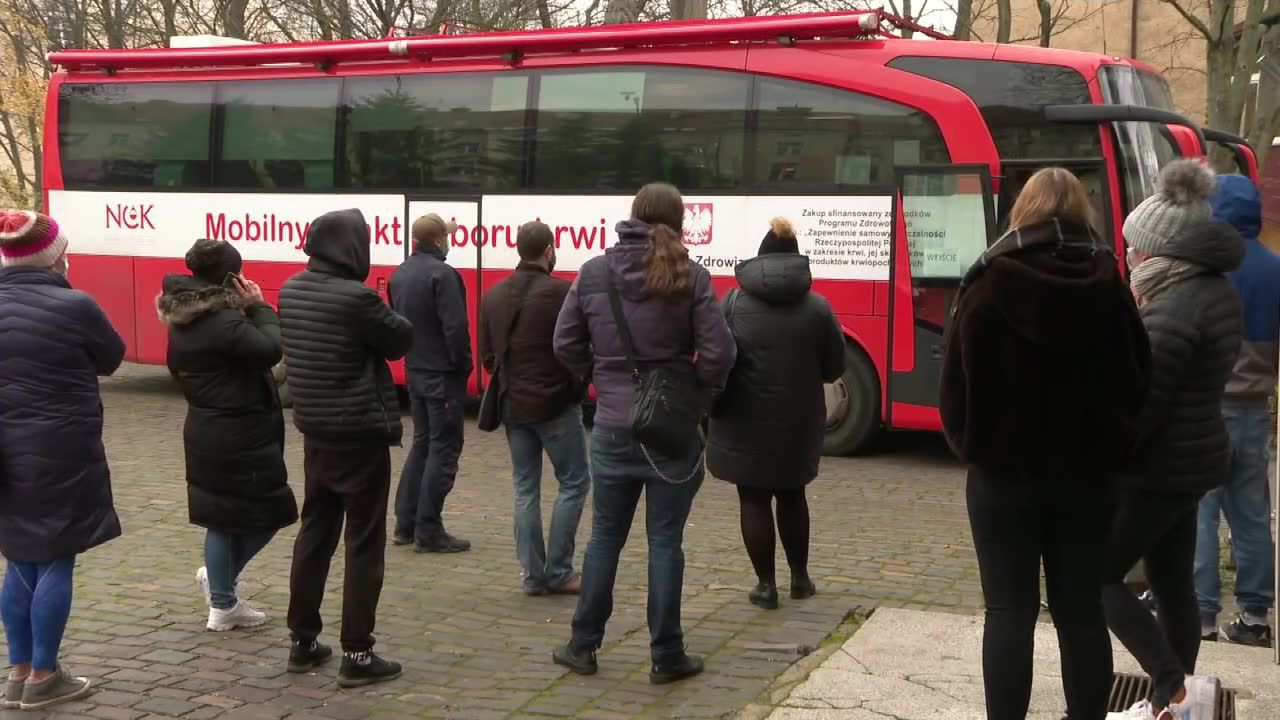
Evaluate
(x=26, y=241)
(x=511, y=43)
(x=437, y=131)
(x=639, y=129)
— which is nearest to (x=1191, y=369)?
(x=26, y=241)

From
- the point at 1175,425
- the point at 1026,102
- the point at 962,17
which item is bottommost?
the point at 1175,425

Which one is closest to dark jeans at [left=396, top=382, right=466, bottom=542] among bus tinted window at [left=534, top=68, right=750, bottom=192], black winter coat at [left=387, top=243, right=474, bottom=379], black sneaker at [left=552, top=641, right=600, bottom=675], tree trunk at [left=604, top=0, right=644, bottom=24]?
black winter coat at [left=387, top=243, right=474, bottom=379]

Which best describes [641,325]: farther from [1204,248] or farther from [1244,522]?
[1244,522]

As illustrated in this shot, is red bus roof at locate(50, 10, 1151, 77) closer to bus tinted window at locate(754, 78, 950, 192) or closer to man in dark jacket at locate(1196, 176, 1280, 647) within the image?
bus tinted window at locate(754, 78, 950, 192)

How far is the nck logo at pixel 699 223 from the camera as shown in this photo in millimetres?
12555

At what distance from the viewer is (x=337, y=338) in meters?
5.58

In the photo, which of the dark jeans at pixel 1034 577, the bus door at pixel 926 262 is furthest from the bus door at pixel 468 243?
the dark jeans at pixel 1034 577

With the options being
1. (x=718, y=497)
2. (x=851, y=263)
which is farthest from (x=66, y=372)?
(x=851, y=263)

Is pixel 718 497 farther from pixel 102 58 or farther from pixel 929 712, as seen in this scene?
pixel 102 58

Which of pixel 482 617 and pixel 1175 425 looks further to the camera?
pixel 482 617

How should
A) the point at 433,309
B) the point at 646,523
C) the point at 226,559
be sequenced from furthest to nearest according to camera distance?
the point at 433,309
the point at 226,559
the point at 646,523

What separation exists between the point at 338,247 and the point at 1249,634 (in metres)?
3.94

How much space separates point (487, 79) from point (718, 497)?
5.36 meters

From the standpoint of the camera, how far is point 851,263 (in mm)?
11938
